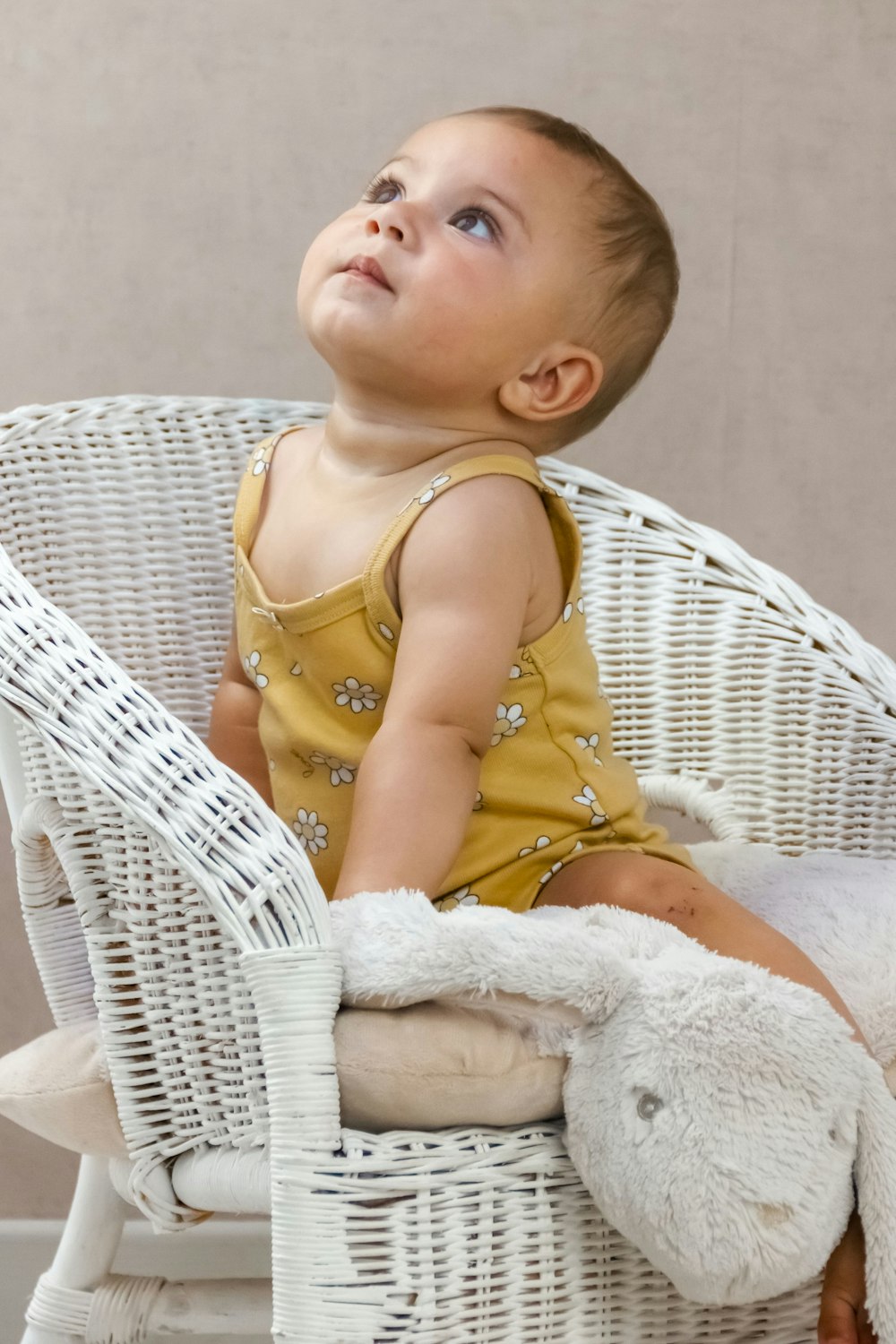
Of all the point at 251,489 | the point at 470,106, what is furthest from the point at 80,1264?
the point at 470,106

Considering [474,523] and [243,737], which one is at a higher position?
[474,523]

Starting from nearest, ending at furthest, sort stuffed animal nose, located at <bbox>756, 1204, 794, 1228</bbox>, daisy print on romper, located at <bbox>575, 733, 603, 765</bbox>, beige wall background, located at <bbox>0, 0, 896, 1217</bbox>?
stuffed animal nose, located at <bbox>756, 1204, 794, 1228</bbox>
daisy print on romper, located at <bbox>575, 733, 603, 765</bbox>
beige wall background, located at <bbox>0, 0, 896, 1217</bbox>

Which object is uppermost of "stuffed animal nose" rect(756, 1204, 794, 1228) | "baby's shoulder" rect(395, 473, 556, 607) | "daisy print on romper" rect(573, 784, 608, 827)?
"baby's shoulder" rect(395, 473, 556, 607)

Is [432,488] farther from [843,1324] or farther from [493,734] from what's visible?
[843,1324]

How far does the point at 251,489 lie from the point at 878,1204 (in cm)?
69

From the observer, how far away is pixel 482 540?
91 cm

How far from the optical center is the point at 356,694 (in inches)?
38.3

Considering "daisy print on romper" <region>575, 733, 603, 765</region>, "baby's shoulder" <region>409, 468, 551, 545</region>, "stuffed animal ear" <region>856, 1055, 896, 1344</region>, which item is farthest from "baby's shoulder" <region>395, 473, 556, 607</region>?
"stuffed animal ear" <region>856, 1055, 896, 1344</region>

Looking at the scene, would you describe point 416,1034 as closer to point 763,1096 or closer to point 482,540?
point 763,1096

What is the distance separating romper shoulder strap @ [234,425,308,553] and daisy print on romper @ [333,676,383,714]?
0.16 m

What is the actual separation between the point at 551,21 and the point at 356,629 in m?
0.83

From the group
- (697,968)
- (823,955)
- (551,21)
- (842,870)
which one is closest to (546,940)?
(697,968)

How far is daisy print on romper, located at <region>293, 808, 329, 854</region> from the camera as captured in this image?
1.00 m

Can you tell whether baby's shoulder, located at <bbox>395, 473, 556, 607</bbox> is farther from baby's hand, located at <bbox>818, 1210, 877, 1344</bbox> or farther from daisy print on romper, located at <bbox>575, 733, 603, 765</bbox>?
baby's hand, located at <bbox>818, 1210, 877, 1344</bbox>
